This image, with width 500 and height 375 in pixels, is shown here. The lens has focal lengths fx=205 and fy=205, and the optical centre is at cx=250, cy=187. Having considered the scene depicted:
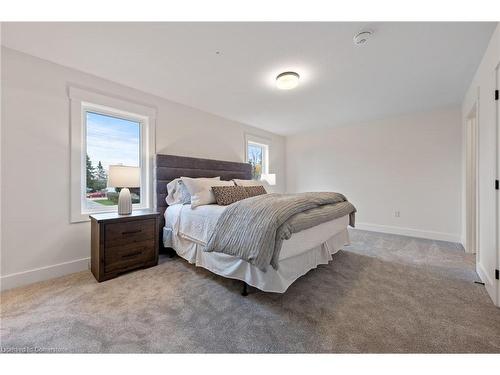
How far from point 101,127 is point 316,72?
2.71 metres

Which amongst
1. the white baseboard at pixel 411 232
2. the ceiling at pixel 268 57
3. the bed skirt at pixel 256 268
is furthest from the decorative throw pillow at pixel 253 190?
the white baseboard at pixel 411 232

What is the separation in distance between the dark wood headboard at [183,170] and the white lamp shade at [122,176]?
551mm

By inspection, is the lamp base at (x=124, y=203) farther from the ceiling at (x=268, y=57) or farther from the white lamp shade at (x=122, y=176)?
the ceiling at (x=268, y=57)

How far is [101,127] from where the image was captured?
2.57 meters

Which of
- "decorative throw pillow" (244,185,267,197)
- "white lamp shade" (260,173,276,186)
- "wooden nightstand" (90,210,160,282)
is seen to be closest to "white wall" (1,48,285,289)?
"wooden nightstand" (90,210,160,282)

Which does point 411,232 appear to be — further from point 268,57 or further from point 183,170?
point 183,170

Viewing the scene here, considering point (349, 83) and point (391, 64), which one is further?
point (349, 83)

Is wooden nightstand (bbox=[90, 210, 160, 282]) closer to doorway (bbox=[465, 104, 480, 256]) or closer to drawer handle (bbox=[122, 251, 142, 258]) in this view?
drawer handle (bbox=[122, 251, 142, 258])

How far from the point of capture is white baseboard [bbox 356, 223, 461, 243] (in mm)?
3470

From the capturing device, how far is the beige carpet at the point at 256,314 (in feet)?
4.09

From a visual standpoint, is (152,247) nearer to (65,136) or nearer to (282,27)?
(65,136)

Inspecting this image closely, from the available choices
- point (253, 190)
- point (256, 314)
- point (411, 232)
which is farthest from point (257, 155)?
point (256, 314)

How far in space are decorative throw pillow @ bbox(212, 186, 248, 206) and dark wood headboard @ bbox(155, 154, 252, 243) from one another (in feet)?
2.42
